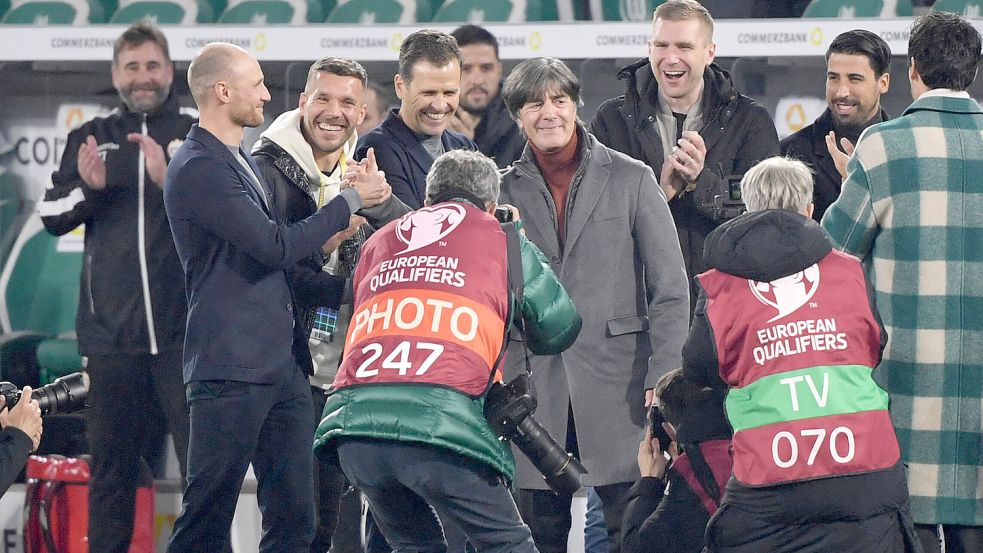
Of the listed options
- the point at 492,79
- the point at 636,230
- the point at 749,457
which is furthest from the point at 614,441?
the point at 492,79

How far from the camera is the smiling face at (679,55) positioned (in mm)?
3865

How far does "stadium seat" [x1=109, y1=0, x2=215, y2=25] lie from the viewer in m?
5.59

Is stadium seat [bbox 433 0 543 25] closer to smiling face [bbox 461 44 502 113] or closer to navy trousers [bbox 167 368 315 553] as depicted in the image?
smiling face [bbox 461 44 502 113]

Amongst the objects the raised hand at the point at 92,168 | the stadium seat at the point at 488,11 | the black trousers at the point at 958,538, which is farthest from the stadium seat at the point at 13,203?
the black trousers at the point at 958,538

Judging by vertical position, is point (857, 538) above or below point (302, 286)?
below

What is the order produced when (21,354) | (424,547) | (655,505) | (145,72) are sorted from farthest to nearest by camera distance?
(21,354)
(145,72)
(655,505)
(424,547)

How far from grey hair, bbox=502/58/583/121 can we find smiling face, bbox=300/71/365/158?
0.44 m

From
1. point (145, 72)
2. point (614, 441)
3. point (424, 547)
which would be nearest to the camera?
point (424, 547)

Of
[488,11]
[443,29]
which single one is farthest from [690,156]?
[488,11]

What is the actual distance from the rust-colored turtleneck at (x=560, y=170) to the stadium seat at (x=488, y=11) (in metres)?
1.77

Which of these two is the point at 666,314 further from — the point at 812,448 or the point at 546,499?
the point at 812,448

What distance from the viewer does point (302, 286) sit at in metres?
3.65

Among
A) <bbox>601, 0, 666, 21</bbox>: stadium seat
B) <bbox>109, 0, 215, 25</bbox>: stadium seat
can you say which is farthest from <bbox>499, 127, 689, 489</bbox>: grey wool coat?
<bbox>109, 0, 215, 25</bbox>: stadium seat

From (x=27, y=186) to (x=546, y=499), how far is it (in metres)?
3.05
